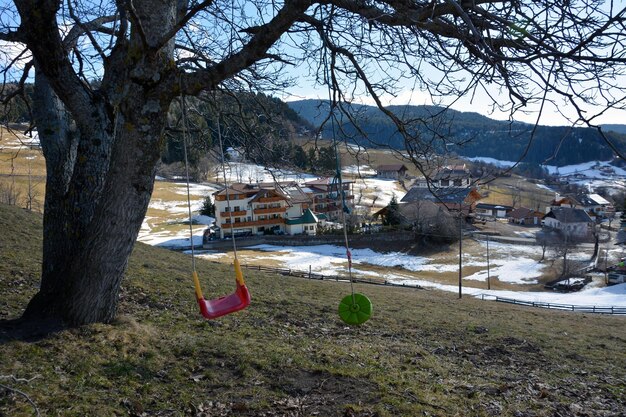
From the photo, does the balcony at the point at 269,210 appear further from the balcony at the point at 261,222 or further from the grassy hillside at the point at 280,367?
the grassy hillside at the point at 280,367

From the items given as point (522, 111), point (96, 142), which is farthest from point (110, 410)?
point (522, 111)

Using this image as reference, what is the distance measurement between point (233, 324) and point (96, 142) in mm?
2983

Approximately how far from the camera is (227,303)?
4078 mm

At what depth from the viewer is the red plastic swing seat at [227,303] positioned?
12.7 feet

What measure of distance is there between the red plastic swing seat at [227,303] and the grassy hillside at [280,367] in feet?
2.11

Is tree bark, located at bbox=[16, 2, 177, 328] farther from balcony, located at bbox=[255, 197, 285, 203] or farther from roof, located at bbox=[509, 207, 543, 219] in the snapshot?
roof, located at bbox=[509, 207, 543, 219]

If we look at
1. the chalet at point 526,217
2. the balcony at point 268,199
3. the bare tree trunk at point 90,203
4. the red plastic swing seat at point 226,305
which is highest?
the bare tree trunk at point 90,203

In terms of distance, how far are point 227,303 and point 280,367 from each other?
0.94 m

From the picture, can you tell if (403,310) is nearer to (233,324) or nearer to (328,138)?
(233,324)

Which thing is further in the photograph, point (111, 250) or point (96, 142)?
point (96, 142)

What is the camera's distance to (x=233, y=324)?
636cm

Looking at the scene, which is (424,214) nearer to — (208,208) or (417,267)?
(417,267)

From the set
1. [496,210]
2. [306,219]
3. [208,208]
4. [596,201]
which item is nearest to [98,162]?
[306,219]

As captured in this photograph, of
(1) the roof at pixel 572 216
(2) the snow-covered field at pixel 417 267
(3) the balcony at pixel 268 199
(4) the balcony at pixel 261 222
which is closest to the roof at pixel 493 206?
(1) the roof at pixel 572 216
